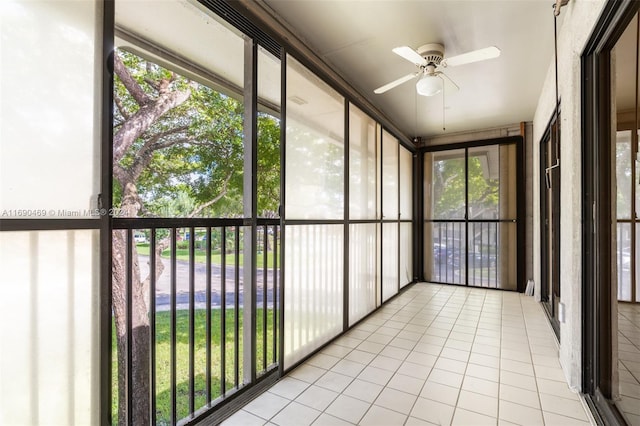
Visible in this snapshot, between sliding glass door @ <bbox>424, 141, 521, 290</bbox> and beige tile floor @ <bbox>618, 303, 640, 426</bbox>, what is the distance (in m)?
3.59

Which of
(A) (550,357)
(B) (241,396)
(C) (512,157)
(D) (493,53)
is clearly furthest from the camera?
(C) (512,157)

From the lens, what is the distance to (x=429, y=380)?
2.34 metres

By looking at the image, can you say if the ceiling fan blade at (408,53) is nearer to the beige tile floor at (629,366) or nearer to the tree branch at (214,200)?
the tree branch at (214,200)

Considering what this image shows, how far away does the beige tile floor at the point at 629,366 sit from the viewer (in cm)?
169

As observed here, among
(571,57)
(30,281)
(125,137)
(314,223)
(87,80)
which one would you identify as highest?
(571,57)

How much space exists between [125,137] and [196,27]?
144cm

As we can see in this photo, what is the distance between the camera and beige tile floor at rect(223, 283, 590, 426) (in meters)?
1.92

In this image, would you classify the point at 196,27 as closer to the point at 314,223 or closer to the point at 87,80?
the point at 87,80

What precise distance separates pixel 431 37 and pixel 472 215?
12.6 feet

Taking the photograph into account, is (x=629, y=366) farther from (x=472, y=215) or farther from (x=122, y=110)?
(x=122, y=110)

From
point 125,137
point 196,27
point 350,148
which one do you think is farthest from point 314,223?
point 125,137

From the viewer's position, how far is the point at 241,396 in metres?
2.14

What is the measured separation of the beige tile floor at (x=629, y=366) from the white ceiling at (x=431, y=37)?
2365mm

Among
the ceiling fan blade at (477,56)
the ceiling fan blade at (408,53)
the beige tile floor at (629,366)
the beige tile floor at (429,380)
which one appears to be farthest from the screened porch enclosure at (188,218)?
the beige tile floor at (629,366)
